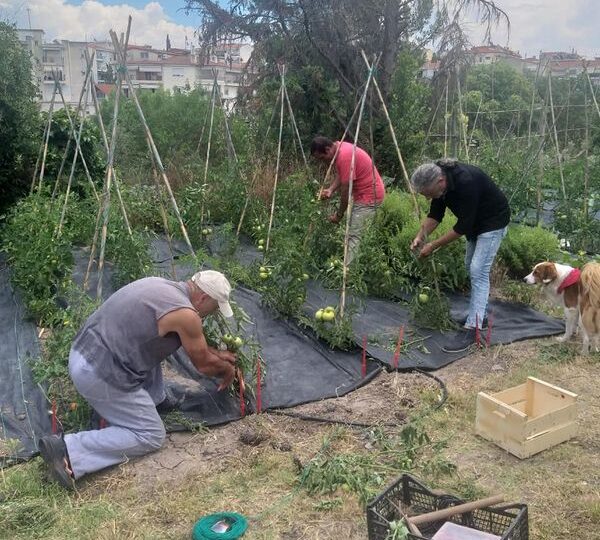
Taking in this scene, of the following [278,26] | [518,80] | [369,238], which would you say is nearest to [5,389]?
[369,238]

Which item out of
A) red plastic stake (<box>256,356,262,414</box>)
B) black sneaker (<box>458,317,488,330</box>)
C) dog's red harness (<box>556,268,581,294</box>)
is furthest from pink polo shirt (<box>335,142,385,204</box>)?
red plastic stake (<box>256,356,262,414</box>)

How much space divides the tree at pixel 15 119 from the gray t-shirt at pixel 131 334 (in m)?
4.95

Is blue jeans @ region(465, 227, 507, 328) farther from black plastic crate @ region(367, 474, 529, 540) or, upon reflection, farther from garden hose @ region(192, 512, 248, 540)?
garden hose @ region(192, 512, 248, 540)

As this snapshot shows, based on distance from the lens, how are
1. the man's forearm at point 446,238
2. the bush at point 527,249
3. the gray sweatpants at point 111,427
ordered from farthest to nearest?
1. the bush at point 527,249
2. the man's forearm at point 446,238
3. the gray sweatpants at point 111,427

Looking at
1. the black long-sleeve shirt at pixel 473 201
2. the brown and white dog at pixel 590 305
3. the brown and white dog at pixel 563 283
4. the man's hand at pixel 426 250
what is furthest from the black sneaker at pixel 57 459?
the brown and white dog at pixel 590 305

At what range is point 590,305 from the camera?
184 inches

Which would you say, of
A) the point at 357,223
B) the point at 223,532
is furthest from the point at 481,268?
the point at 223,532

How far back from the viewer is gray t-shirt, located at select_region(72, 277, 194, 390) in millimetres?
3328

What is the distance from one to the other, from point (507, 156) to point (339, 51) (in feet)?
10.5

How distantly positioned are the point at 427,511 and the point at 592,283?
2.67 metres

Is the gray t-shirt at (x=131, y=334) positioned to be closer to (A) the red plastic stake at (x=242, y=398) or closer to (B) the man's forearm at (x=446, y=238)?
(A) the red plastic stake at (x=242, y=398)

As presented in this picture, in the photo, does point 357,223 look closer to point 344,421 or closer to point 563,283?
point 563,283

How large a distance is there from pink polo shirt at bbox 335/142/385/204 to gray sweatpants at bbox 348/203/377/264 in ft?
0.20

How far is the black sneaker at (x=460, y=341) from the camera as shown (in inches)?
195
